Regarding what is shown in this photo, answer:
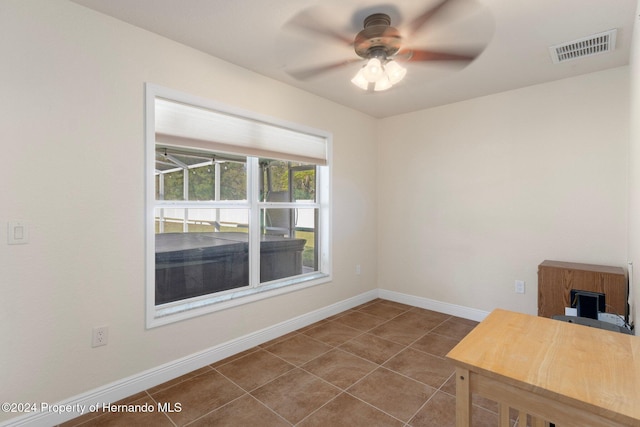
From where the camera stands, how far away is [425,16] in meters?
1.88

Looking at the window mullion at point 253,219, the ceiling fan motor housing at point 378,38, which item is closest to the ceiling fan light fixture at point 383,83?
the ceiling fan motor housing at point 378,38

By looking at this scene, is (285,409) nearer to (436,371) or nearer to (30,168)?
(436,371)

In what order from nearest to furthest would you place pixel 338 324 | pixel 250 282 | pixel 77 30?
pixel 77 30 < pixel 250 282 < pixel 338 324

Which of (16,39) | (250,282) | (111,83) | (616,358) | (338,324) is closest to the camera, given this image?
(616,358)

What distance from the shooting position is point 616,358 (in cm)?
110

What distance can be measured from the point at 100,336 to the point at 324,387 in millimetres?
1543

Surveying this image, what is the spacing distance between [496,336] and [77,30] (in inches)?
111

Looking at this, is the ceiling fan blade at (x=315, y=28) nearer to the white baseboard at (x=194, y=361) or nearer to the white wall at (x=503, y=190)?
the white wall at (x=503, y=190)

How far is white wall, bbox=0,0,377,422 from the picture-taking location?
5.79 feet

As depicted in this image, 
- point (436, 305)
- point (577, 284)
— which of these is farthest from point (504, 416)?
point (436, 305)

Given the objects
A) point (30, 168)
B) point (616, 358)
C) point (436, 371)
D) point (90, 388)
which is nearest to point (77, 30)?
point (30, 168)

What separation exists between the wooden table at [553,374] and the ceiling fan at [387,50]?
1.44 meters

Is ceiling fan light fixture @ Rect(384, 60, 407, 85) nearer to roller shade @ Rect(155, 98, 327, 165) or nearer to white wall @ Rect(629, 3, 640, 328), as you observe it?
white wall @ Rect(629, 3, 640, 328)

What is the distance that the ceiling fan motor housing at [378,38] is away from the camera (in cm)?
183
